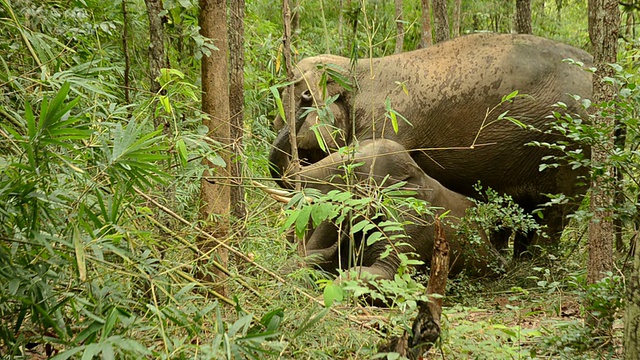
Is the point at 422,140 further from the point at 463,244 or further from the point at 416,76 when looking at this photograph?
the point at 463,244

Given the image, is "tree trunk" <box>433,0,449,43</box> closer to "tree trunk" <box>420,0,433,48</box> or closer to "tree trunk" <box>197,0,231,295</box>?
"tree trunk" <box>420,0,433,48</box>

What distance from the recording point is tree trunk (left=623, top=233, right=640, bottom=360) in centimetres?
276

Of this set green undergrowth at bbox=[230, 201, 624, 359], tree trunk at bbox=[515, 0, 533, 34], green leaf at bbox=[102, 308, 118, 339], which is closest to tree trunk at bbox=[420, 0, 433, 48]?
tree trunk at bbox=[515, 0, 533, 34]

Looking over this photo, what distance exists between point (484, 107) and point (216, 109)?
3179 millimetres

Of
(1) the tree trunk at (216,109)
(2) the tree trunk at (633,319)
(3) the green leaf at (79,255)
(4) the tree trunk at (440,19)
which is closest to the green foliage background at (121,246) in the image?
(3) the green leaf at (79,255)

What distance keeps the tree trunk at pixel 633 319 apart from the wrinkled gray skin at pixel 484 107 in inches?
A: 143

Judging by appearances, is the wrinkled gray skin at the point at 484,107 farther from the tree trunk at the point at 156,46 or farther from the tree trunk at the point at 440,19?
the tree trunk at the point at 156,46

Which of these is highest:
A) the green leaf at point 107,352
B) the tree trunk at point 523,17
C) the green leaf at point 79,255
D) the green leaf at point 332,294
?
the tree trunk at point 523,17

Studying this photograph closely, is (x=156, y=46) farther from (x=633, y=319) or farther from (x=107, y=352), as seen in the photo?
(x=633, y=319)

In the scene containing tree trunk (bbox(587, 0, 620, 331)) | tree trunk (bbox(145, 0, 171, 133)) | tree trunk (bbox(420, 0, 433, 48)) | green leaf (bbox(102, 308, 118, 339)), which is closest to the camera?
green leaf (bbox(102, 308, 118, 339))

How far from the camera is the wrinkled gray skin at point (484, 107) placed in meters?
6.41

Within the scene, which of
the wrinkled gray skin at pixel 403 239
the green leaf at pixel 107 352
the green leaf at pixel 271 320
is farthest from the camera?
the wrinkled gray skin at pixel 403 239

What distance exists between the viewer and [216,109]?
3.88m

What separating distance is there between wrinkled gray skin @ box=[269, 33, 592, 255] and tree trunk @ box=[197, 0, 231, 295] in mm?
2347
